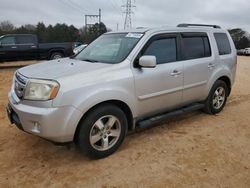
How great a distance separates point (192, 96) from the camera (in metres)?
4.96

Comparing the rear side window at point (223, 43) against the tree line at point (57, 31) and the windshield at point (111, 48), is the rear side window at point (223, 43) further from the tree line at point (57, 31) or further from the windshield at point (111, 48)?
the tree line at point (57, 31)

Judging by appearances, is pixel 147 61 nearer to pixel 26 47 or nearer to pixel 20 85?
pixel 20 85

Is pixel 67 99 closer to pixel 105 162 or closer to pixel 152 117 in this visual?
pixel 105 162

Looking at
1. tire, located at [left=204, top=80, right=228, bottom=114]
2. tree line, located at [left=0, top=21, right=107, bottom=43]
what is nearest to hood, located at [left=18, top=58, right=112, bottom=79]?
tire, located at [left=204, top=80, right=228, bottom=114]

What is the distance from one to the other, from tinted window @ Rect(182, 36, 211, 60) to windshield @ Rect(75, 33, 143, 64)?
3.17ft

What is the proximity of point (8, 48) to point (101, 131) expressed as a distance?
12.8 metres

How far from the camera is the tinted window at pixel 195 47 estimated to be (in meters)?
4.77

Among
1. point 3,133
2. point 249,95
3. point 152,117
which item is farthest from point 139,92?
point 249,95

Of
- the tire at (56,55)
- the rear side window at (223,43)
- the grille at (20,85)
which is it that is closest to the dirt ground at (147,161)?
the grille at (20,85)

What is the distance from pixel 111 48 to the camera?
4.42 m

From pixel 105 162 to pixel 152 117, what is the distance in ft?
3.86

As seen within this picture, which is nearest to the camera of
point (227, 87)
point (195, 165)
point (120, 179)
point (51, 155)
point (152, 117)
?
point (120, 179)

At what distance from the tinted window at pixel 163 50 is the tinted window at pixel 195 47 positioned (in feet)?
0.86

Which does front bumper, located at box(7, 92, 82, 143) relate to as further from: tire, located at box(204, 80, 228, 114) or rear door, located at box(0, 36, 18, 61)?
rear door, located at box(0, 36, 18, 61)
